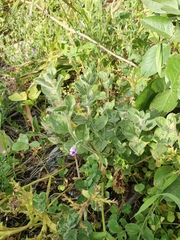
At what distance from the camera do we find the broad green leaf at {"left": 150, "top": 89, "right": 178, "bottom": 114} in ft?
3.62

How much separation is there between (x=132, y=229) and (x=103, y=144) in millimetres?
244

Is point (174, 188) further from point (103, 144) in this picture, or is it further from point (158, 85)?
point (158, 85)

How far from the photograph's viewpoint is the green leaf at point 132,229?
997mm

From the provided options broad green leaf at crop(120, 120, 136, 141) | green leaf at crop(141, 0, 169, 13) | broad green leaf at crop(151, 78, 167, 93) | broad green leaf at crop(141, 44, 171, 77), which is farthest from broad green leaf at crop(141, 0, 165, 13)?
broad green leaf at crop(120, 120, 136, 141)

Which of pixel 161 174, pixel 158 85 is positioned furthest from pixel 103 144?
pixel 158 85

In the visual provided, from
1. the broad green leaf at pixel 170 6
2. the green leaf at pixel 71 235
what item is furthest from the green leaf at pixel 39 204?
the broad green leaf at pixel 170 6

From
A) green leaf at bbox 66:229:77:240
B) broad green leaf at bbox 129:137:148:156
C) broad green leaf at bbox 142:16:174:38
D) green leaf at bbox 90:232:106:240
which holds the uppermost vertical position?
broad green leaf at bbox 142:16:174:38

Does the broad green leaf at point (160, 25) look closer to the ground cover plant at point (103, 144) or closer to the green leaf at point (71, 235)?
the ground cover plant at point (103, 144)

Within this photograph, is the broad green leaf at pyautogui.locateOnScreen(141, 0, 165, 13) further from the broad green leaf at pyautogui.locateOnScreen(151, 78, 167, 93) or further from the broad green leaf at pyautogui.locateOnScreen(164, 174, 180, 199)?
the broad green leaf at pyautogui.locateOnScreen(164, 174, 180, 199)

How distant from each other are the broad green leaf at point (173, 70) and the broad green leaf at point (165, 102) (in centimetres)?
5

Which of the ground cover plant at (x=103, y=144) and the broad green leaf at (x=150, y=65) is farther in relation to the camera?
the broad green leaf at (x=150, y=65)

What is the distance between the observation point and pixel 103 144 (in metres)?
1.08

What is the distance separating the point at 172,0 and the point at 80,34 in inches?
26.2

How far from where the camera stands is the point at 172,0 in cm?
101
